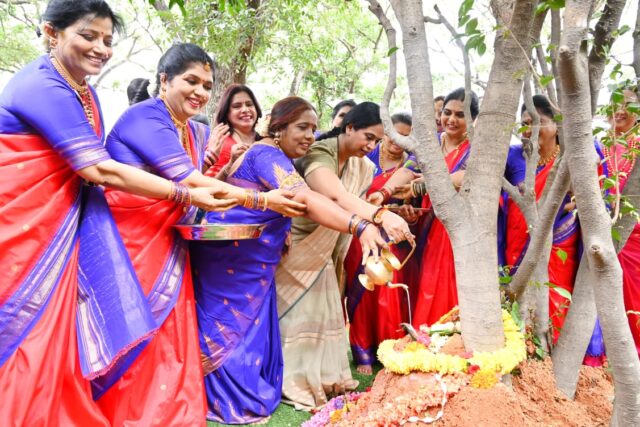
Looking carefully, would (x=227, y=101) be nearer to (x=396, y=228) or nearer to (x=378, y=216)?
(x=378, y=216)

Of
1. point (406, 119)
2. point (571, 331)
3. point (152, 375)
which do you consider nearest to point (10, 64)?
point (406, 119)

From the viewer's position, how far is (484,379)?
2.01m

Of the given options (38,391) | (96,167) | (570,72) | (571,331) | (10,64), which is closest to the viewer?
(570,72)

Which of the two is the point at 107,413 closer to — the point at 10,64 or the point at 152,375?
the point at 152,375

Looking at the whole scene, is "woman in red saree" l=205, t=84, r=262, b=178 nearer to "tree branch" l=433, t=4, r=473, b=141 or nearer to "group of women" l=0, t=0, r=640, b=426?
"group of women" l=0, t=0, r=640, b=426

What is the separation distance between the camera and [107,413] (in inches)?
87.4

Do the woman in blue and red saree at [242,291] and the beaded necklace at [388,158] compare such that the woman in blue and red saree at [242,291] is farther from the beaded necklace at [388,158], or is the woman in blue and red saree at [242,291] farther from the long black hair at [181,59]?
the beaded necklace at [388,158]

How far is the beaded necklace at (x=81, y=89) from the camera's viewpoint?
2098 millimetres

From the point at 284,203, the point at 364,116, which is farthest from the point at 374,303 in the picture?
the point at 284,203

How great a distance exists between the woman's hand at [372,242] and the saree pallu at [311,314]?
0.97 m

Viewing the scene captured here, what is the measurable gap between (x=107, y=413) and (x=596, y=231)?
1985mm

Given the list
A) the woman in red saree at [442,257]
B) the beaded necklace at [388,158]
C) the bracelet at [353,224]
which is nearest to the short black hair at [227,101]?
the beaded necklace at [388,158]

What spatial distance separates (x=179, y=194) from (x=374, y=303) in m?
2.06

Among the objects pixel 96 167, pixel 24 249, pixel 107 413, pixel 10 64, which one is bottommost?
pixel 107 413
